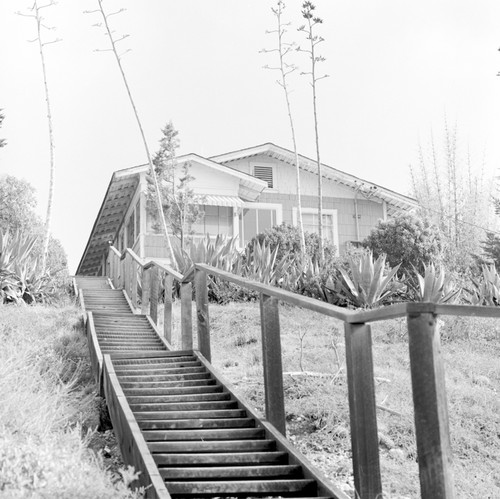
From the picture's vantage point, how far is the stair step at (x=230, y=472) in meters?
4.61

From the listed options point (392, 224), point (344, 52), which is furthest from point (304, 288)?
point (344, 52)

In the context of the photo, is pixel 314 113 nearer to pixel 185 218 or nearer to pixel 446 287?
pixel 185 218

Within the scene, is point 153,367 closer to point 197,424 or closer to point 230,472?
point 197,424

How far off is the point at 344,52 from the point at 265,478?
17.7 m

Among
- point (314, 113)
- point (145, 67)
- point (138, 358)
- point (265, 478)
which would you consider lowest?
point (265, 478)

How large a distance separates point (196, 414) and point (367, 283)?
856 centimetres

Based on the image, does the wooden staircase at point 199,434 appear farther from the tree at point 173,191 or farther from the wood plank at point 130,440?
the tree at point 173,191

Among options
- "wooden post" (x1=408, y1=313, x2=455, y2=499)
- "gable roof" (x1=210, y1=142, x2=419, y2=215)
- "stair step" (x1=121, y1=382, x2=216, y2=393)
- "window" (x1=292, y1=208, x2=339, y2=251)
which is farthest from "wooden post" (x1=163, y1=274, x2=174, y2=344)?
"window" (x1=292, y1=208, x2=339, y2=251)

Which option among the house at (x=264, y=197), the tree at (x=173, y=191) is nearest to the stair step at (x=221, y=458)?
the tree at (x=173, y=191)

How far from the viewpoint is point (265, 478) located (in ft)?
15.6

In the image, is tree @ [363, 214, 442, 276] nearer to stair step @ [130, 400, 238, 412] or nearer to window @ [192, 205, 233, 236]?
window @ [192, 205, 233, 236]

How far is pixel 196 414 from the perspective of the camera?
19.1 feet

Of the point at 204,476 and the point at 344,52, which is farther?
the point at 344,52

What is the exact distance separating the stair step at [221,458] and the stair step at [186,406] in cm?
105
